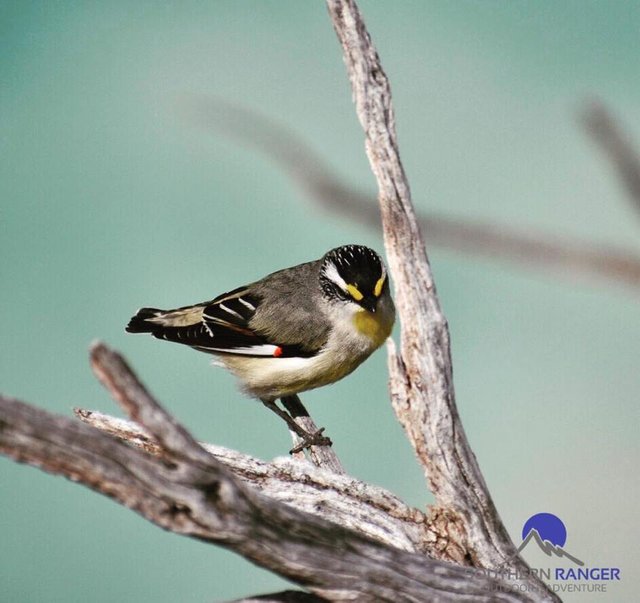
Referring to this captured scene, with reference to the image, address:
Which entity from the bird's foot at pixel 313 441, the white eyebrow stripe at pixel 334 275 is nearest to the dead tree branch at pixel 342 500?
the bird's foot at pixel 313 441

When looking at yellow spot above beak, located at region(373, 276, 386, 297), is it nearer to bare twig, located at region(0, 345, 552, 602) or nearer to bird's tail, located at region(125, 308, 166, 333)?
bird's tail, located at region(125, 308, 166, 333)

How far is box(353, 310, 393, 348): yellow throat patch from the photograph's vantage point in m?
3.80

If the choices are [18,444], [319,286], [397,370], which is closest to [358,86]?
[397,370]

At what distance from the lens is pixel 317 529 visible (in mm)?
2107

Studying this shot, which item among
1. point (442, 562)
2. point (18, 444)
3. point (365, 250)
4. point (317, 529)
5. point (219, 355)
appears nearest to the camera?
point (18, 444)

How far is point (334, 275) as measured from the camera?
3.81m

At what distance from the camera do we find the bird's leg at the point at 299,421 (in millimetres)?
3641

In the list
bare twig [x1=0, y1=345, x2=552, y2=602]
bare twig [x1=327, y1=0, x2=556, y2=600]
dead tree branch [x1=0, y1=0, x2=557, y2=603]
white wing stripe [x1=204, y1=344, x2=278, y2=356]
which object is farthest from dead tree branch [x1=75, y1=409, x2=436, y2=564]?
white wing stripe [x1=204, y1=344, x2=278, y2=356]

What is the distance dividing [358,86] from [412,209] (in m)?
0.44

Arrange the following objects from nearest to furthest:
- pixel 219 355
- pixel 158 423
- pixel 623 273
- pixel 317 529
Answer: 1. pixel 623 273
2. pixel 158 423
3. pixel 317 529
4. pixel 219 355

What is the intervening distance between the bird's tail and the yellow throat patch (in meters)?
1.04

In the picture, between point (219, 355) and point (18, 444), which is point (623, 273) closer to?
point (18, 444)

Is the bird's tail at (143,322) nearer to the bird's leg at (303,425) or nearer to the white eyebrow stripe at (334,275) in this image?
the bird's leg at (303,425)

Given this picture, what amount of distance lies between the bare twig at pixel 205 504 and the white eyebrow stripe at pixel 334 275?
165cm
